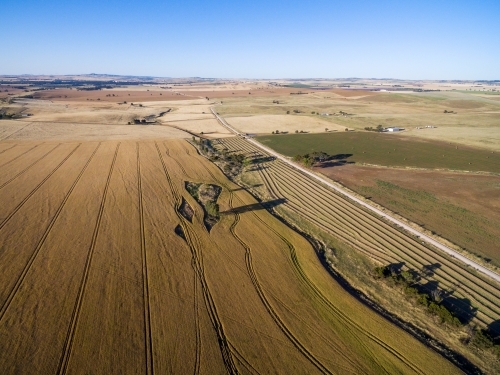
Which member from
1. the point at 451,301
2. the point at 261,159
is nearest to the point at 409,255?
the point at 451,301

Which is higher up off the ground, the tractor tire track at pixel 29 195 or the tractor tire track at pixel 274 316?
the tractor tire track at pixel 29 195

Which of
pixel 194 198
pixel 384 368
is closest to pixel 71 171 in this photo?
pixel 194 198

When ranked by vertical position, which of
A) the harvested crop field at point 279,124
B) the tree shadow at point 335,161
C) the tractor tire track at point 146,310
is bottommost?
the harvested crop field at point 279,124

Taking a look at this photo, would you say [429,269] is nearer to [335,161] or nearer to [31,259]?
[31,259]

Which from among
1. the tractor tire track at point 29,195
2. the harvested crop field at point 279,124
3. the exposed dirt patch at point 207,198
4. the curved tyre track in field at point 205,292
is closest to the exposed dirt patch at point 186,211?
the curved tyre track in field at point 205,292

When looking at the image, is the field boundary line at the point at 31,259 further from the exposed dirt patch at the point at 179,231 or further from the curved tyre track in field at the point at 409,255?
the curved tyre track in field at the point at 409,255

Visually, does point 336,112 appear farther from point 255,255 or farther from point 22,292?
point 22,292

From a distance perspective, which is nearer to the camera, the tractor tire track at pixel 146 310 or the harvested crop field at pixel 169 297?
the tractor tire track at pixel 146 310
